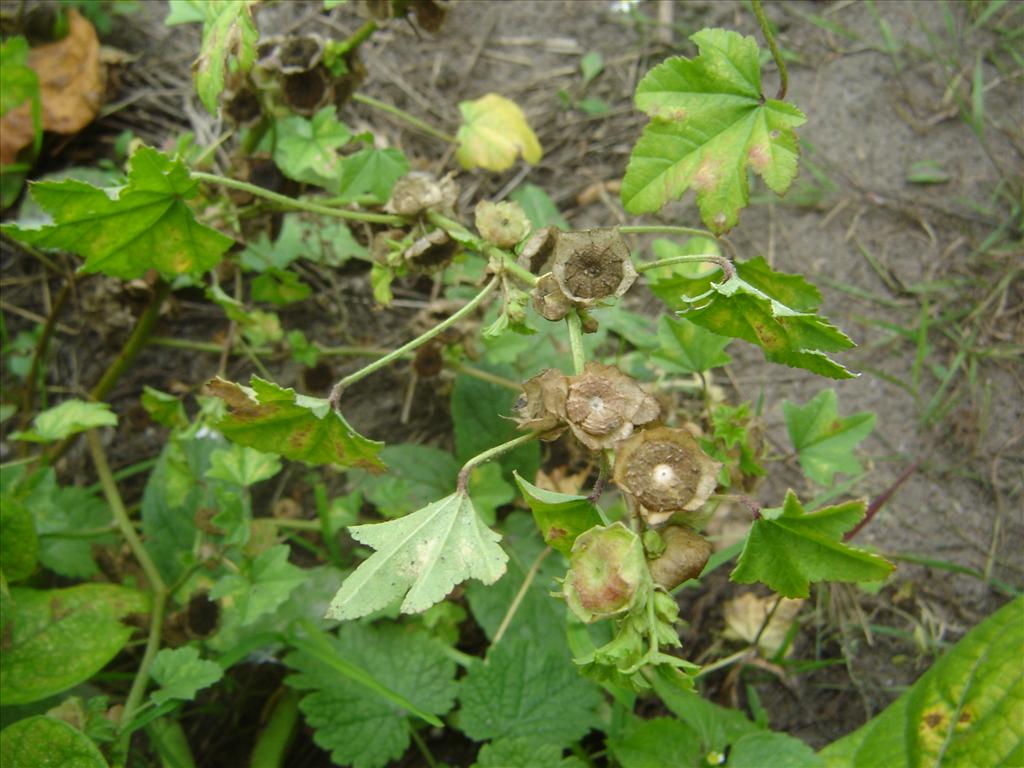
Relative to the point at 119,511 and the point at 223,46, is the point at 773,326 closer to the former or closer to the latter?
the point at 223,46

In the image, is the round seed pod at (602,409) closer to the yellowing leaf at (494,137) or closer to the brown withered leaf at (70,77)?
the yellowing leaf at (494,137)

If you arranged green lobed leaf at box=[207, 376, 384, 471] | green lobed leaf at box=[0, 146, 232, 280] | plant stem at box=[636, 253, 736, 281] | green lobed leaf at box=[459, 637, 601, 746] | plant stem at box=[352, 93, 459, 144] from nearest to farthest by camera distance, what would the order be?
plant stem at box=[636, 253, 736, 281]
green lobed leaf at box=[207, 376, 384, 471]
green lobed leaf at box=[0, 146, 232, 280]
green lobed leaf at box=[459, 637, 601, 746]
plant stem at box=[352, 93, 459, 144]

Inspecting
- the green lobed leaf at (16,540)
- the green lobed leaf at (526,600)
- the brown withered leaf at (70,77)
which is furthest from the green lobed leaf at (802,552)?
the brown withered leaf at (70,77)

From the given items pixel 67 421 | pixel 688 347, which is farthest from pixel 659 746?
pixel 67 421

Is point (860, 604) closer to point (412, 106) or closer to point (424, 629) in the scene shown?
point (424, 629)

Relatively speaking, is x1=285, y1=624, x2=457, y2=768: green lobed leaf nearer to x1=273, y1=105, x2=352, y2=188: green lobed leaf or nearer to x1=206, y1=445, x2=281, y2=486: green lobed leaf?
x1=206, y1=445, x2=281, y2=486: green lobed leaf

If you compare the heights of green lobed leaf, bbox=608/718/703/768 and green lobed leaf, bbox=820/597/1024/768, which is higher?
green lobed leaf, bbox=820/597/1024/768

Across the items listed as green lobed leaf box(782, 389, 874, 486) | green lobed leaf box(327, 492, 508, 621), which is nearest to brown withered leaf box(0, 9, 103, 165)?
green lobed leaf box(327, 492, 508, 621)
